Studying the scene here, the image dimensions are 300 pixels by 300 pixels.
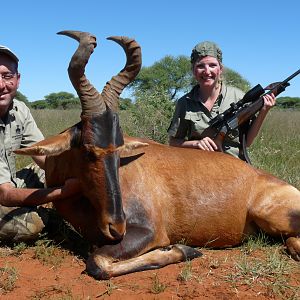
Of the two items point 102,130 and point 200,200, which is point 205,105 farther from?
point 102,130

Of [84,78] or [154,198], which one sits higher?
[84,78]

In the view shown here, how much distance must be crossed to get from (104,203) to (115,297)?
839 millimetres

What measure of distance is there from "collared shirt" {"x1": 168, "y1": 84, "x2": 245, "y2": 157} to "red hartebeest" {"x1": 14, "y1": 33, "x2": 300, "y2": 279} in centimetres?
149

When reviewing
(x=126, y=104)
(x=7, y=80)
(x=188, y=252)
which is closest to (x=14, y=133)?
(x=7, y=80)

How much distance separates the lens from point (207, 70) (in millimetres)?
6652

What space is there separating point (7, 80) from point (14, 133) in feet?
2.30

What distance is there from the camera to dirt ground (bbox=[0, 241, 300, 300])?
3.92m

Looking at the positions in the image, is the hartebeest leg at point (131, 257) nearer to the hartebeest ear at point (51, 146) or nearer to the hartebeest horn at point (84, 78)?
the hartebeest ear at point (51, 146)

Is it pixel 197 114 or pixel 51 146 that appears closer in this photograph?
pixel 51 146

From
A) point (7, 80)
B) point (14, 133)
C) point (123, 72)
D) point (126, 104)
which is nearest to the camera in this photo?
point (123, 72)

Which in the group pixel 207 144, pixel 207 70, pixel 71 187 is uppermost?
pixel 207 70

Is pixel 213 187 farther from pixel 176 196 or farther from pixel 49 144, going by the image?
pixel 49 144

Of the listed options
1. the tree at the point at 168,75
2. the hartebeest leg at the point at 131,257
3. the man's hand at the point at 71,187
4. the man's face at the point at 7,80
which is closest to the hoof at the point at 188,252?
the hartebeest leg at the point at 131,257

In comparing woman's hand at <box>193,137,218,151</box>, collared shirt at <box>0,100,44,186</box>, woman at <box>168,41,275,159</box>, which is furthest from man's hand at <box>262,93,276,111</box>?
collared shirt at <box>0,100,44,186</box>
